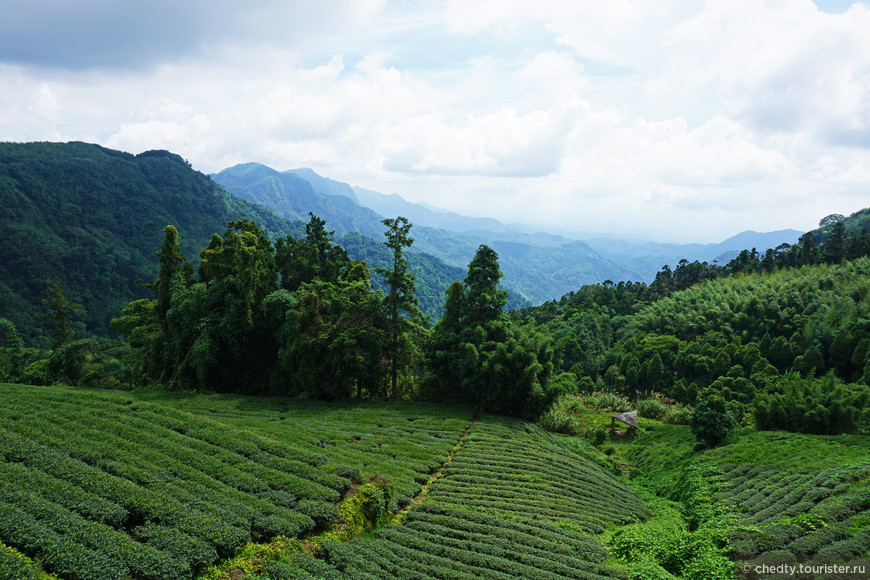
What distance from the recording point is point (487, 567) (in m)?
14.6

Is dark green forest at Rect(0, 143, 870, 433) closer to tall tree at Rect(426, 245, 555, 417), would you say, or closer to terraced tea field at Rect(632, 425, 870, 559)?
tall tree at Rect(426, 245, 555, 417)

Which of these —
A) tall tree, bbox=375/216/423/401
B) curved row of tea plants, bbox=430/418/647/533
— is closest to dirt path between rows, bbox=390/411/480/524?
curved row of tea plants, bbox=430/418/647/533

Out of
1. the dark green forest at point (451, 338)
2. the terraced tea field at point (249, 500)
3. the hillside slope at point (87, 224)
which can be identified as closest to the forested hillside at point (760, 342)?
the dark green forest at point (451, 338)

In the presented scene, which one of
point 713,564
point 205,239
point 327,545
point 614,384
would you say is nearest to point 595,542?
point 713,564

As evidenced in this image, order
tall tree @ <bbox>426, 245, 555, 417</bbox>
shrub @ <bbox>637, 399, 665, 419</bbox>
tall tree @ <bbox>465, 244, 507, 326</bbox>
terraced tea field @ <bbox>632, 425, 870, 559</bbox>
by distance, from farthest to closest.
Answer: shrub @ <bbox>637, 399, 665, 419</bbox>
tall tree @ <bbox>465, 244, 507, 326</bbox>
tall tree @ <bbox>426, 245, 555, 417</bbox>
terraced tea field @ <bbox>632, 425, 870, 559</bbox>

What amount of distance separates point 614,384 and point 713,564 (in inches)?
2143

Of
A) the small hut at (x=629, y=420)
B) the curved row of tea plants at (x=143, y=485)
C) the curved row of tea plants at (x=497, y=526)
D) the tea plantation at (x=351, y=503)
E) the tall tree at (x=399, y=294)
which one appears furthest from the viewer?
the small hut at (x=629, y=420)

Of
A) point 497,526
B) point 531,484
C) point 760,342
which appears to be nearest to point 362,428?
point 531,484

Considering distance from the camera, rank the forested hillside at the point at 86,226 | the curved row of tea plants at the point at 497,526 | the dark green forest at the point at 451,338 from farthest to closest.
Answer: the forested hillside at the point at 86,226 → the dark green forest at the point at 451,338 → the curved row of tea plants at the point at 497,526

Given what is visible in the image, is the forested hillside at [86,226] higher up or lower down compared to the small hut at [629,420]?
higher up

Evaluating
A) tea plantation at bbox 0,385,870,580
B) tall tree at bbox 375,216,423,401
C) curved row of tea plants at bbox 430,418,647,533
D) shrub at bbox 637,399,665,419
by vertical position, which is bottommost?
shrub at bbox 637,399,665,419

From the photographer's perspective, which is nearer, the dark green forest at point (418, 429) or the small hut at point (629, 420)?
the dark green forest at point (418, 429)

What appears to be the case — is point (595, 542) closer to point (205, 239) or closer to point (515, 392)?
point (515, 392)

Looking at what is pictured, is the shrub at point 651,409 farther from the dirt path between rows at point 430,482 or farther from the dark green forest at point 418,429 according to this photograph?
the dirt path between rows at point 430,482
